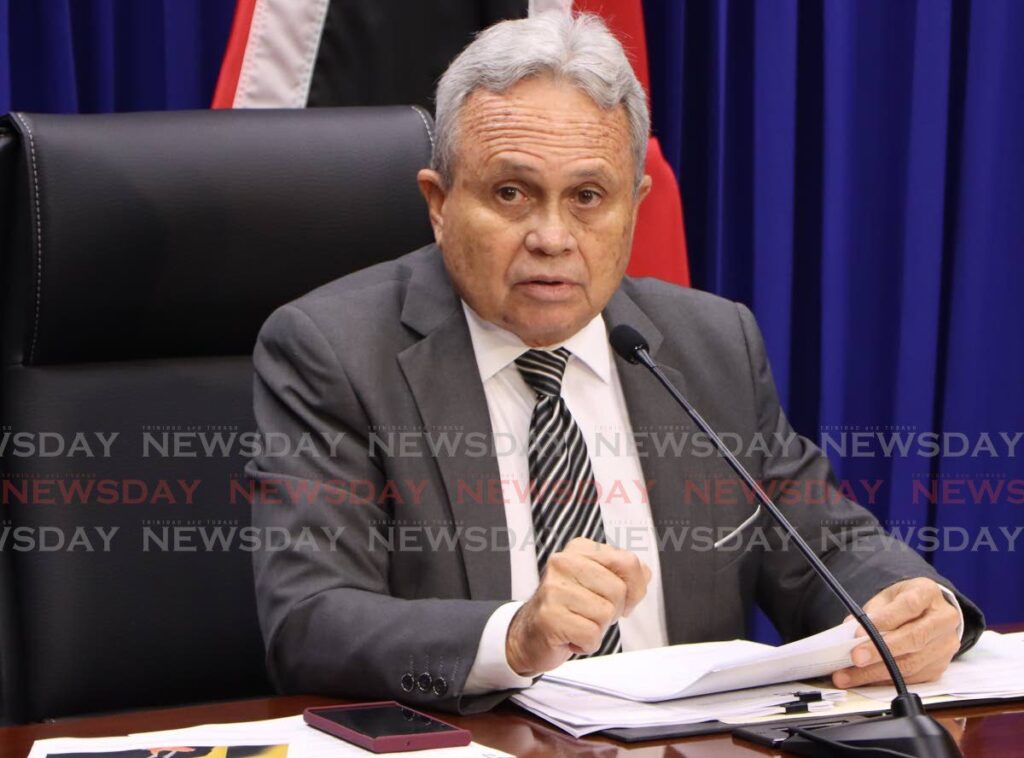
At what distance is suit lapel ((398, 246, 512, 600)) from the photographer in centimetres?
172

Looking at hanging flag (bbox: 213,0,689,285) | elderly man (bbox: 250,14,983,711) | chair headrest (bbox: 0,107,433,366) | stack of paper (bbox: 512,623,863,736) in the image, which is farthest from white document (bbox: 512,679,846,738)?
hanging flag (bbox: 213,0,689,285)

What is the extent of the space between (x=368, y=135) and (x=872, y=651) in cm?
99

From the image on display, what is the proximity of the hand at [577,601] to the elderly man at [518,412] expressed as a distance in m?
0.27

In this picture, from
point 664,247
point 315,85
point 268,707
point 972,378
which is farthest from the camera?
point 972,378

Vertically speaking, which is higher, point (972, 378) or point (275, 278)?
point (275, 278)

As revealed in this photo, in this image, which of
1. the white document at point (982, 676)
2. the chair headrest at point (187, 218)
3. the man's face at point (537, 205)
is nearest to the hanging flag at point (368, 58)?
the chair headrest at point (187, 218)

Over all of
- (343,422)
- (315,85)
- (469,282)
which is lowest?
(343,422)

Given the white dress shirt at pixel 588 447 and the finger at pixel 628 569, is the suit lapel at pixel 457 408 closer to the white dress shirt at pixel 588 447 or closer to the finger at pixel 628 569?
the white dress shirt at pixel 588 447

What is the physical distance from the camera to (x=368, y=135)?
195 cm

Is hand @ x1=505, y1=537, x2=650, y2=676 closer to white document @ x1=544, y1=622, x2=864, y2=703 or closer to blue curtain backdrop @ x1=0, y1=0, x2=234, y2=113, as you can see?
white document @ x1=544, y1=622, x2=864, y2=703

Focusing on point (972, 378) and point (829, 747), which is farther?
point (972, 378)

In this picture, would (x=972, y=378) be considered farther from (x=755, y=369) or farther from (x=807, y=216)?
(x=755, y=369)

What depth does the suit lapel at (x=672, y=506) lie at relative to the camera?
1846 millimetres

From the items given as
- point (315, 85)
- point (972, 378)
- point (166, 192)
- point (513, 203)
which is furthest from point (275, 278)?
point (972, 378)
